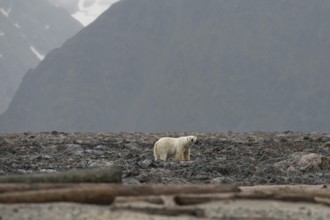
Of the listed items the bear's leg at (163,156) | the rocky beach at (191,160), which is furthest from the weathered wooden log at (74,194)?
the bear's leg at (163,156)

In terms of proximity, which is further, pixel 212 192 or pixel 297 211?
pixel 212 192

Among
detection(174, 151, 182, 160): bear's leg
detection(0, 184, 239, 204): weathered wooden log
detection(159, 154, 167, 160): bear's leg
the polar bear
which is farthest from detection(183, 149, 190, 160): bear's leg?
detection(0, 184, 239, 204): weathered wooden log

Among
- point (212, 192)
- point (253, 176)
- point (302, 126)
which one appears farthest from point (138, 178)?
point (302, 126)

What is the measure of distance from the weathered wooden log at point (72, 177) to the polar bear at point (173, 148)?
11.6m

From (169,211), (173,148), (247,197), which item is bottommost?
(169,211)

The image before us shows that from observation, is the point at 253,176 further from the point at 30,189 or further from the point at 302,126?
the point at 302,126

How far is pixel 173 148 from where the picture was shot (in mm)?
19500

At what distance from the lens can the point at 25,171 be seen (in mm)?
14570

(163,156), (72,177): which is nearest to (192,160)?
(163,156)

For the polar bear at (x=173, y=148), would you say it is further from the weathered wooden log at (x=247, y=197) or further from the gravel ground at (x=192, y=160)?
the weathered wooden log at (x=247, y=197)

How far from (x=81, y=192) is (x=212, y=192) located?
1145 millimetres

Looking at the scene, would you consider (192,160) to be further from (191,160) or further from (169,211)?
(169,211)

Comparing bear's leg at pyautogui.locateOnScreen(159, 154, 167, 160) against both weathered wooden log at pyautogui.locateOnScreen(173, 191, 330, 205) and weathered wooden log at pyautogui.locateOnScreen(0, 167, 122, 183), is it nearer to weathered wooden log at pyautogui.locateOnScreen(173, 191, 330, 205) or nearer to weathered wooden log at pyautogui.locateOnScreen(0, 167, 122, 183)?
weathered wooden log at pyautogui.locateOnScreen(0, 167, 122, 183)

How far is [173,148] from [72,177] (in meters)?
12.5
